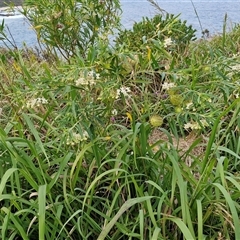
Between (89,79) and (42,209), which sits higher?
(89,79)

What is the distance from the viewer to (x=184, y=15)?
12.9 ft

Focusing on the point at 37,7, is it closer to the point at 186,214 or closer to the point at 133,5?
the point at 186,214

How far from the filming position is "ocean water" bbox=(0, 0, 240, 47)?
3.49 metres

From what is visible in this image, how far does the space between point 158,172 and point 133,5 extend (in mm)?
2999

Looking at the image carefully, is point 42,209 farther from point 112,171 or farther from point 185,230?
point 185,230

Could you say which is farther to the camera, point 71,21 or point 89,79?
point 71,21

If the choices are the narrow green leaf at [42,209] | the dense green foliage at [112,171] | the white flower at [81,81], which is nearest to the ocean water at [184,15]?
the dense green foliage at [112,171]

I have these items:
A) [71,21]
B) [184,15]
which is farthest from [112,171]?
[184,15]

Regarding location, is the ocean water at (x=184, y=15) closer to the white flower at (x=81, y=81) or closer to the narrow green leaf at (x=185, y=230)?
the white flower at (x=81, y=81)

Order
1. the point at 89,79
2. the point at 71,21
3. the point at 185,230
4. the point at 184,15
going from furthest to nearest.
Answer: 1. the point at 184,15
2. the point at 71,21
3. the point at 89,79
4. the point at 185,230

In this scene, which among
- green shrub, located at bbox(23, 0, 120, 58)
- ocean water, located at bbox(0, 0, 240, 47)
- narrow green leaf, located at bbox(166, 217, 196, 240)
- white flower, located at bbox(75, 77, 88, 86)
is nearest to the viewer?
narrow green leaf, located at bbox(166, 217, 196, 240)

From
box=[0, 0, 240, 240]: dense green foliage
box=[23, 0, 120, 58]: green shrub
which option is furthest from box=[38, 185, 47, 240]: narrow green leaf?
box=[23, 0, 120, 58]: green shrub

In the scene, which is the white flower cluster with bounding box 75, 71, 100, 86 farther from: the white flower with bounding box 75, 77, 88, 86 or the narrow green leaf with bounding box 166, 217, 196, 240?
the narrow green leaf with bounding box 166, 217, 196, 240

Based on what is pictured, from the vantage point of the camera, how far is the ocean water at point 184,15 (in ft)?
11.5
